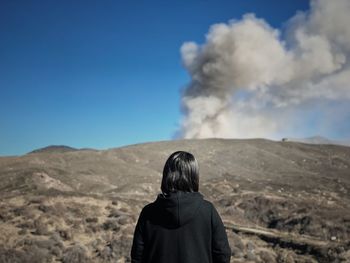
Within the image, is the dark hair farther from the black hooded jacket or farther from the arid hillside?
the arid hillside

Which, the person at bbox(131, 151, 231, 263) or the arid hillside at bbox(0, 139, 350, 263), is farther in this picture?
the arid hillside at bbox(0, 139, 350, 263)

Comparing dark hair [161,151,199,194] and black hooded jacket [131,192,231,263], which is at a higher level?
dark hair [161,151,199,194]

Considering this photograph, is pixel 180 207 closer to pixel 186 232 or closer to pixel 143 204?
pixel 186 232

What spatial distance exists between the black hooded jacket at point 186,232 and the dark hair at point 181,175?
54 mm

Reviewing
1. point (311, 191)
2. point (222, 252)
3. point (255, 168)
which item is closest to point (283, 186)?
point (311, 191)

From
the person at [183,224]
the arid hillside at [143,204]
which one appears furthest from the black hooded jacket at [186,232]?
the arid hillside at [143,204]

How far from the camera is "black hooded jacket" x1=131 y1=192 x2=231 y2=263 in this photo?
2.76 metres

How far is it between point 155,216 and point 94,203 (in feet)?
74.4


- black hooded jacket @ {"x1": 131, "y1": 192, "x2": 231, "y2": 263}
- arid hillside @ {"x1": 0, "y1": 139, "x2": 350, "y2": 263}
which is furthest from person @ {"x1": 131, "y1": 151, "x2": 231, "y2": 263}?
arid hillside @ {"x1": 0, "y1": 139, "x2": 350, "y2": 263}

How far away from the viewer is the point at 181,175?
2828 mm

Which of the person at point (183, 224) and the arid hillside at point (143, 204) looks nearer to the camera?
the person at point (183, 224)

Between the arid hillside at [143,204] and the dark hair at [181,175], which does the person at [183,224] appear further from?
the arid hillside at [143,204]

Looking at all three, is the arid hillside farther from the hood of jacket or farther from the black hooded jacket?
the hood of jacket

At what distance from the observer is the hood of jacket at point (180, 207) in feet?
9.03
